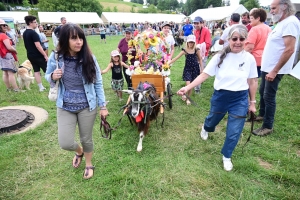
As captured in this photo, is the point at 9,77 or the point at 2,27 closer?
the point at 2,27

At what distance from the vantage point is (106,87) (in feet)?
23.7

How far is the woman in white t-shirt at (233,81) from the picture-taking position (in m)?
2.69

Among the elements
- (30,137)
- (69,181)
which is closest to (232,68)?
(69,181)

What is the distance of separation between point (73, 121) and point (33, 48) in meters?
4.65

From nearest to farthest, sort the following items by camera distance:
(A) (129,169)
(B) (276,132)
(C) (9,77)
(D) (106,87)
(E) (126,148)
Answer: (A) (129,169)
(E) (126,148)
(B) (276,132)
(C) (9,77)
(D) (106,87)

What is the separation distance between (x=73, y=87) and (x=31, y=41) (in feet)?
14.9

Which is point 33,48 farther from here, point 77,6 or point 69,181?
point 77,6

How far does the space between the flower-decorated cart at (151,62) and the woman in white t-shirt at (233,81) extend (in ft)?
5.79

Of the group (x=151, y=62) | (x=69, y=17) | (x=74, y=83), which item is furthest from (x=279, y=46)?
(x=69, y=17)

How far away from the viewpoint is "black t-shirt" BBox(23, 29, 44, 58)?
5812mm

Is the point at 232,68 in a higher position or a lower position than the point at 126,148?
higher

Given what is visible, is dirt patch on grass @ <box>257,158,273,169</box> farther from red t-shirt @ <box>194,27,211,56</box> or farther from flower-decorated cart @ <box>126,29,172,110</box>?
red t-shirt @ <box>194,27,211,56</box>

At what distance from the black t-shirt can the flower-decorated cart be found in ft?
9.66

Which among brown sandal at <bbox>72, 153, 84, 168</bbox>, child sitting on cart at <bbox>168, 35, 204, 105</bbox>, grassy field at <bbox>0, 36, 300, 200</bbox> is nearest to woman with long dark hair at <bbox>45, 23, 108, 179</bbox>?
brown sandal at <bbox>72, 153, 84, 168</bbox>
